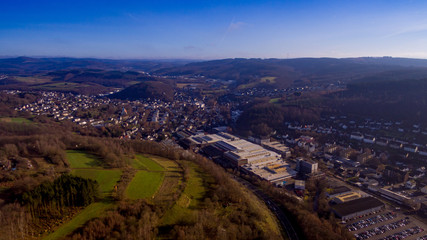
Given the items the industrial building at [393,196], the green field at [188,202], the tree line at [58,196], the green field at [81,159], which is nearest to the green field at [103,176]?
the green field at [81,159]

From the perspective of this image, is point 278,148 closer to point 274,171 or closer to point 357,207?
point 274,171

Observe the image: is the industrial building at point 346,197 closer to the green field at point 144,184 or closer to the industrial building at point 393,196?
the industrial building at point 393,196

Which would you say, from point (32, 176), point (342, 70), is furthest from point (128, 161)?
point (342, 70)

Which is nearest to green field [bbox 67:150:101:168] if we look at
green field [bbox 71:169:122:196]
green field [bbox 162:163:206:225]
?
green field [bbox 71:169:122:196]

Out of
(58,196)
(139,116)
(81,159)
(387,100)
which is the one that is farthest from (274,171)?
(387,100)

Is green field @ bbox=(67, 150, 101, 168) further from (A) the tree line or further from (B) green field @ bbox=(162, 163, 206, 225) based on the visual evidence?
(B) green field @ bbox=(162, 163, 206, 225)

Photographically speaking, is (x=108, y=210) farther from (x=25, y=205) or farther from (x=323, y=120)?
(x=323, y=120)

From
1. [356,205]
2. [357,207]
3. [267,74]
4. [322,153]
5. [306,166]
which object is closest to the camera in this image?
[357,207]
